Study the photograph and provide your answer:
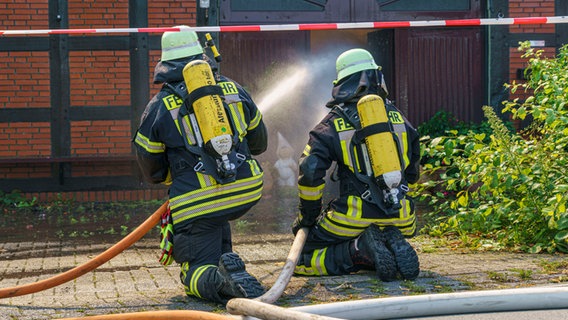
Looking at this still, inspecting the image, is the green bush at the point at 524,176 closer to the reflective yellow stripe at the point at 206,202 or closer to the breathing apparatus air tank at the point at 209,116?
the reflective yellow stripe at the point at 206,202

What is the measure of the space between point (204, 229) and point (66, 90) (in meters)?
6.44

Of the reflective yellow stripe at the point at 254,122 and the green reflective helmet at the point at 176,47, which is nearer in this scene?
the green reflective helmet at the point at 176,47

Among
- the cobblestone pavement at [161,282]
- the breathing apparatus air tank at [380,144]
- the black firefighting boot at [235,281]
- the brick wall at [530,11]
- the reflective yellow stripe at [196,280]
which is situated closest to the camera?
the black firefighting boot at [235,281]

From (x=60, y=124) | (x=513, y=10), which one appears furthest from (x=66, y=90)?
(x=513, y=10)

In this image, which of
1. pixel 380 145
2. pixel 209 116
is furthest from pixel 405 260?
pixel 209 116

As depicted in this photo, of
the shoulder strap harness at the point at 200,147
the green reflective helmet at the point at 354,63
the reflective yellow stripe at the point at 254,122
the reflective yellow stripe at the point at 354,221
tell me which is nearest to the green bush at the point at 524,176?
the reflective yellow stripe at the point at 354,221

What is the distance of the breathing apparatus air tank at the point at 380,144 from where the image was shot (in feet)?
18.1

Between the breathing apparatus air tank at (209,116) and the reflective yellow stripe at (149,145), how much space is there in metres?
0.29

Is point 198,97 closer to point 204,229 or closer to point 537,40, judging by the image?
point 204,229

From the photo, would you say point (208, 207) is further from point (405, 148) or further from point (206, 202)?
point (405, 148)

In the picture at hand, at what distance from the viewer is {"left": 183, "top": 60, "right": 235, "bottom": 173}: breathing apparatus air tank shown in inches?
202

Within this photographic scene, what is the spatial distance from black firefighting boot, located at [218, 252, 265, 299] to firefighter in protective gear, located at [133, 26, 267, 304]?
0.09 metres

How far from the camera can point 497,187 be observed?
23.0 feet

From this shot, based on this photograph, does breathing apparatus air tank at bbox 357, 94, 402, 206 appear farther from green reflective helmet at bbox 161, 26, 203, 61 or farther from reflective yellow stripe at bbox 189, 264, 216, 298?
reflective yellow stripe at bbox 189, 264, 216, 298
